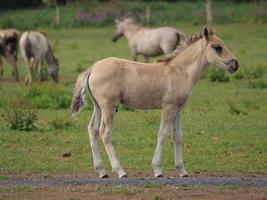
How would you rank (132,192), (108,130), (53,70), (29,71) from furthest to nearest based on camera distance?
(53,70) < (29,71) < (108,130) < (132,192)

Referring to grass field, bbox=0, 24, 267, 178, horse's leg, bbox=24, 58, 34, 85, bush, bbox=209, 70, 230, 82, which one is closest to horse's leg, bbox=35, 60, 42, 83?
horse's leg, bbox=24, 58, 34, 85

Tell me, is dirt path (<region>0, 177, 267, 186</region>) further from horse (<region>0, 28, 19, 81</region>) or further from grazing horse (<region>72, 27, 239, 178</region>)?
horse (<region>0, 28, 19, 81</region>)

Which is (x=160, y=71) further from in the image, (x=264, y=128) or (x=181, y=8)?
(x=181, y=8)

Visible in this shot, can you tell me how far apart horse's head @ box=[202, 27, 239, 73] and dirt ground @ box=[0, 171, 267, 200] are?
7.98ft

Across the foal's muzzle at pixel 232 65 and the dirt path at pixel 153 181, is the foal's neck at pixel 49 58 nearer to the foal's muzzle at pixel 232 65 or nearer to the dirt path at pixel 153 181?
the foal's muzzle at pixel 232 65

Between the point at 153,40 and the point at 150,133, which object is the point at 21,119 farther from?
the point at 153,40

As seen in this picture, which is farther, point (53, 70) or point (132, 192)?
point (53, 70)

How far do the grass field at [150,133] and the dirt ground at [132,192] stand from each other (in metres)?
1.89

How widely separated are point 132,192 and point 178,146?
7.09ft

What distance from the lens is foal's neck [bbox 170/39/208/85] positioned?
1440cm

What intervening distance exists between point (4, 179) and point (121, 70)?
2.27m

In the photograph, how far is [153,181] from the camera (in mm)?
13305

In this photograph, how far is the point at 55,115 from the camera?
22.3 m

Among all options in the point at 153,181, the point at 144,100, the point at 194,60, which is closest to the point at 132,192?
the point at 153,181
